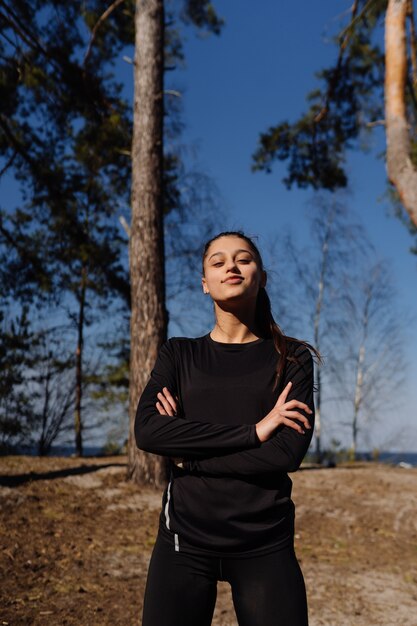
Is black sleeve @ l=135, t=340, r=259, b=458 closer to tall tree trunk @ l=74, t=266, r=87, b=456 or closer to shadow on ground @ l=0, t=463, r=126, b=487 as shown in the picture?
shadow on ground @ l=0, t=463, r=126, b=487

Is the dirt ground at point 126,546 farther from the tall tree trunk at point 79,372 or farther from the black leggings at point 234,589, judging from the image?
the tall tree trunk at point 79,372

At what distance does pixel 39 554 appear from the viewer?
17.7ft

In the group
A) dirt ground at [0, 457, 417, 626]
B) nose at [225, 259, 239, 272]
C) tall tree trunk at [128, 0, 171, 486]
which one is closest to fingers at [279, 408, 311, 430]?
nose at [225, 259, 239, 272]

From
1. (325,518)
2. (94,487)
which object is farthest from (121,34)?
(325,518)

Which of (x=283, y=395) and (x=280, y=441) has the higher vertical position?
(x=283, y=395)

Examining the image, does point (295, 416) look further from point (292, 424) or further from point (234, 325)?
point (234, 325)

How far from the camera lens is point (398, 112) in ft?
29.6

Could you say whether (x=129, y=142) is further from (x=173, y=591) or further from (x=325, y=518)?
(x=173, y=591)

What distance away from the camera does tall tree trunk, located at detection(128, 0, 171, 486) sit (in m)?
8.20

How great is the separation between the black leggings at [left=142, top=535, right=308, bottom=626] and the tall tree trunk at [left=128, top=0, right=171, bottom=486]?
6.17 m

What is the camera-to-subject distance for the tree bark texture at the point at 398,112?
8.66 metres

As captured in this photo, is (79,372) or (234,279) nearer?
(234,279)

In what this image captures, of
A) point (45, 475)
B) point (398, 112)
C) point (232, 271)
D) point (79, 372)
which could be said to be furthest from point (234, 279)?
point (79, 372)

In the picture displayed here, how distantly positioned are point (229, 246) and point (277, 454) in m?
0.85
